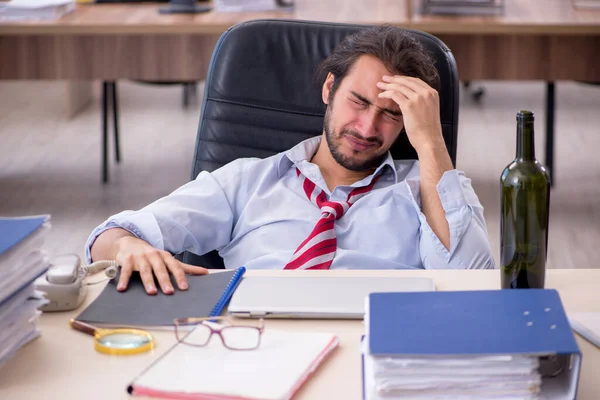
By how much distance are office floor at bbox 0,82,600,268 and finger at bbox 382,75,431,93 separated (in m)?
1.52

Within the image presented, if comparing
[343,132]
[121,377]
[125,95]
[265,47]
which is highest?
[265,47]

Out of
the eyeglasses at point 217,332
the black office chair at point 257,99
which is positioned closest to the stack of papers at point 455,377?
the eyeglasses at point 217,332

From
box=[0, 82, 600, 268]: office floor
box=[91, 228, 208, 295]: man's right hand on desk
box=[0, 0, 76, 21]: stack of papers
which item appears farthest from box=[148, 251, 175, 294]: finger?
box=[0, 0, 76, 21]: stack of papers

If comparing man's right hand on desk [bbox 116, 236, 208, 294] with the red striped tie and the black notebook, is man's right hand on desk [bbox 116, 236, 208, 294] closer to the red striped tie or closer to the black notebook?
the black notebook

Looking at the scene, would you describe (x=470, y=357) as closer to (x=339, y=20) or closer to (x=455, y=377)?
(x=455, y=377)

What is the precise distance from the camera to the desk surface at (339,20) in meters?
3.32

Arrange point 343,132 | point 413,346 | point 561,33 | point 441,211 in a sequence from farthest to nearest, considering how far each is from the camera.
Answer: point 561,33 → point 343,132 → point 441,211 → point 413,346

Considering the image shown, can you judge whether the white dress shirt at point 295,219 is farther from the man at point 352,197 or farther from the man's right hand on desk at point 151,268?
the man's right hand on desk at point 151,268

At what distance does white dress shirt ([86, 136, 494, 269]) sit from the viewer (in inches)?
65.8

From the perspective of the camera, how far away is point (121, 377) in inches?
42.6

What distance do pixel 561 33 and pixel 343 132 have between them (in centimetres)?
178

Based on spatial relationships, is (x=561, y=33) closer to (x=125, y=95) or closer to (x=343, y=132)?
(x=343, y=132)

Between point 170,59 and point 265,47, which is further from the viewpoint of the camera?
point 170,59

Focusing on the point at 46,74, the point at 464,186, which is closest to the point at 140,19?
the point at 46,74
